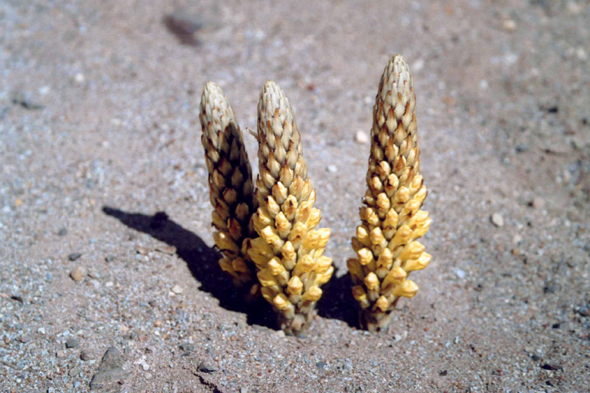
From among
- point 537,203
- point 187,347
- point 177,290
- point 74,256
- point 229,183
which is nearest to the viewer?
point 229,183

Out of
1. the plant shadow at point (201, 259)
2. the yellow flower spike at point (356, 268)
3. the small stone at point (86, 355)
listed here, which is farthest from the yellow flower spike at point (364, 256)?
the small stone at point (86, 355)

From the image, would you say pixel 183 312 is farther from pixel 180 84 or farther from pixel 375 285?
pixel 180 84

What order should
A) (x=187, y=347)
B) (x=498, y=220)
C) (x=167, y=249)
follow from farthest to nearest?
(x=498, y=220) < (x=167, y=249) < (x=187, y=347)

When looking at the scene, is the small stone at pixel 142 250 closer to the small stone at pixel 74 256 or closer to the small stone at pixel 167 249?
the small stone at pixel 167 249

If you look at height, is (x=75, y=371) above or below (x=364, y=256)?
below

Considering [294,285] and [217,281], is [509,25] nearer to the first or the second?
[217,281]

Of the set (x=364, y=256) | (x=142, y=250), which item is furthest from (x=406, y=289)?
(x=142, y=250)

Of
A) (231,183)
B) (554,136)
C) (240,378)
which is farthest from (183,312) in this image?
(554,136)
